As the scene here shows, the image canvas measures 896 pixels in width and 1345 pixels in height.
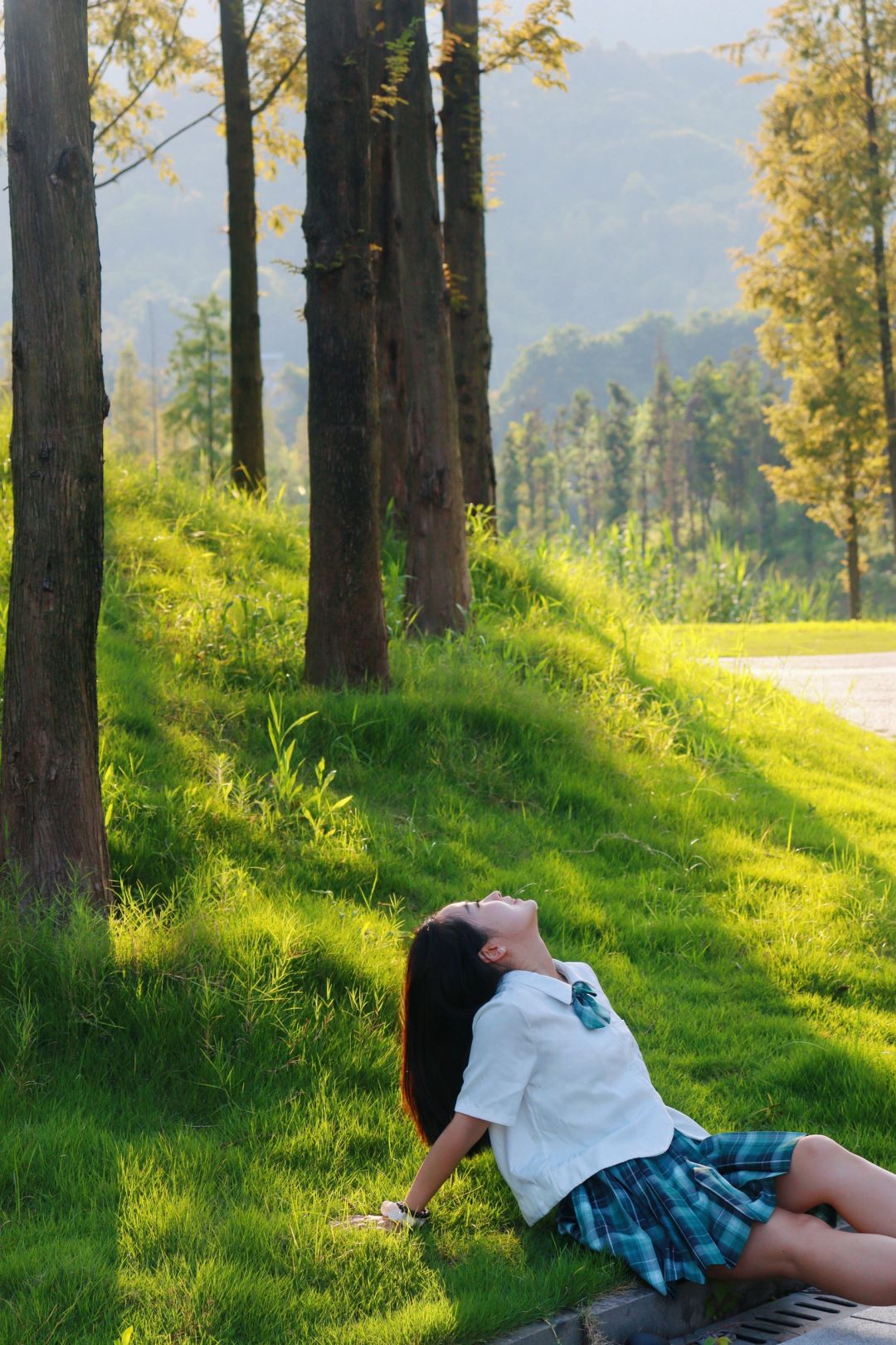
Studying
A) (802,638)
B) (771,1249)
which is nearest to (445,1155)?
(771,1249)

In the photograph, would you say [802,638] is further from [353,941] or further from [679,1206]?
[679,1206]

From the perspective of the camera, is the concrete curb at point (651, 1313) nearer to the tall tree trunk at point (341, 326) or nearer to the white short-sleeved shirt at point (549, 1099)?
the white short-sleeved shirt at point (549, 1099)

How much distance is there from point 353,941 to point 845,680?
920 centimetres

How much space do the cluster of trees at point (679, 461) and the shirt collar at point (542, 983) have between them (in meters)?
73.4

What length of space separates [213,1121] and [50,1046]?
2.07 feet

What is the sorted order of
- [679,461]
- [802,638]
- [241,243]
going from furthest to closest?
[679,461] < [802,638] < [241,243]

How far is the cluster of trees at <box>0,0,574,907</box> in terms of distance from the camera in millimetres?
4367

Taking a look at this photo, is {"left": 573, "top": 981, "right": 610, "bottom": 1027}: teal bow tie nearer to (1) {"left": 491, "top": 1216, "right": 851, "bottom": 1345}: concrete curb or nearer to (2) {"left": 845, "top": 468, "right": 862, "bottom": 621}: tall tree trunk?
(1) {"left": 491, "top": 1216, "right": 851, "bottom": 1345}: concrete curb

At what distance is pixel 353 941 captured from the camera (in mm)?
4680

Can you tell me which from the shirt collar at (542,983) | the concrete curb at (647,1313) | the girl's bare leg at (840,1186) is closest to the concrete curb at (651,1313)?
the concrete curb at (647,1313)

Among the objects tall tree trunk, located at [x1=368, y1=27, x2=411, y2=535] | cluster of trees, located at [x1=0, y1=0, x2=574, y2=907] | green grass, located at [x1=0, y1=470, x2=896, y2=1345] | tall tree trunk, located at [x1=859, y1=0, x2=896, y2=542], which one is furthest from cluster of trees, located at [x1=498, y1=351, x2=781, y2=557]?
green grass, located at [x1=0, y1=470, x2=896, y2=1345]

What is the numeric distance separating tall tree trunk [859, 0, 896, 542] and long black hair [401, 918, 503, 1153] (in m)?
22.9

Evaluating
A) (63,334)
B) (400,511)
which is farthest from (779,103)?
(63,334)

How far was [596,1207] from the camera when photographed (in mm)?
3271
